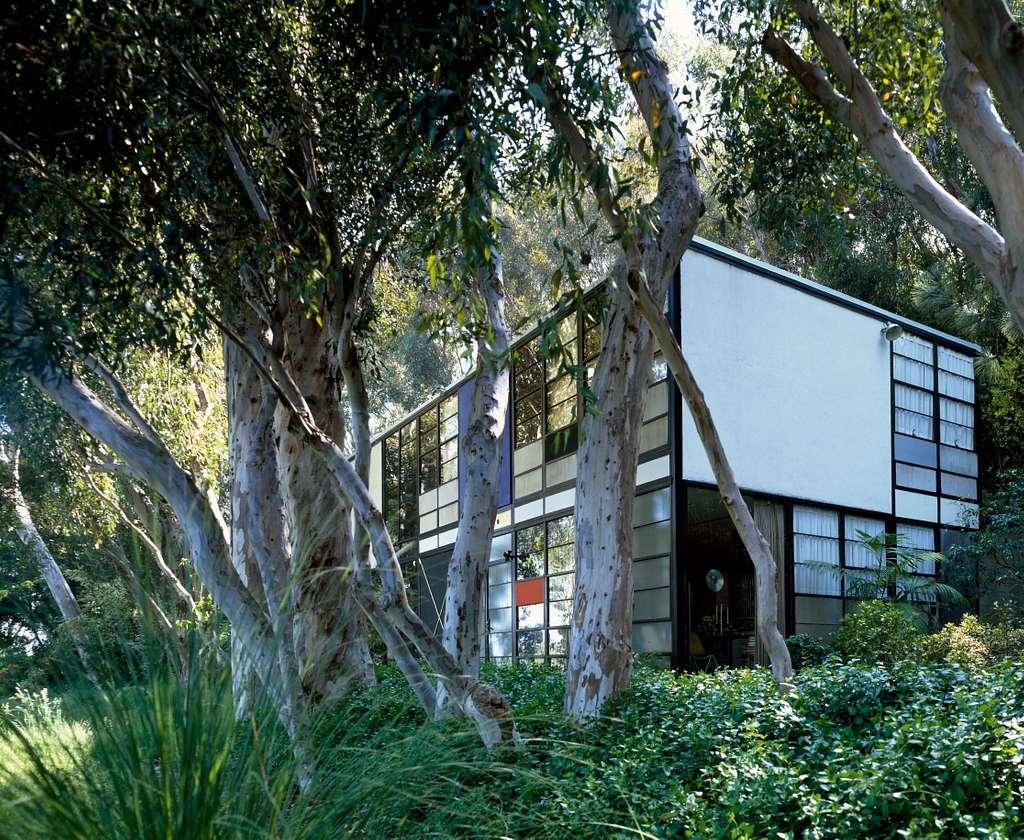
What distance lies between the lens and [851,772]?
378 cm

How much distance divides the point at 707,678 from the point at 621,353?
2.83 m

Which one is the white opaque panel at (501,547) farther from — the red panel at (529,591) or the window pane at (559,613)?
the window pane at (559,613)

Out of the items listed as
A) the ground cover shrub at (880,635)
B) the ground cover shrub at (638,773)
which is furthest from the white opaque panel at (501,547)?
the ground cover shrub at (638,773)

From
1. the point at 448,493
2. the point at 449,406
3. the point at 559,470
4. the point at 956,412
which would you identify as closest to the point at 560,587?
the point at 559,470

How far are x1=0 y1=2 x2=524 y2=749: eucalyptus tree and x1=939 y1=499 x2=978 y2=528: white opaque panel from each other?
35.2ft

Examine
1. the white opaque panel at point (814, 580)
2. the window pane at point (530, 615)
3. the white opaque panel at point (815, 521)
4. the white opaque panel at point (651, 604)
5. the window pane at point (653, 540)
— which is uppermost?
the white opaque panel at point (815, 521)

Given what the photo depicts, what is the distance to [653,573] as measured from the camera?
1402cm

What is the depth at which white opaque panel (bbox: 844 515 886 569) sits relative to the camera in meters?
15.3

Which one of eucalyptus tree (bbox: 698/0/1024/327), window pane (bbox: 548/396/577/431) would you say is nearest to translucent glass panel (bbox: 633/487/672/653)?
window pane (bbox: 548/396/577/431)

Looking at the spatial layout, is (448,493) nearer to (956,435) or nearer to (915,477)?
(915,477)

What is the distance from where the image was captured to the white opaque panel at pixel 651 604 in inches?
537

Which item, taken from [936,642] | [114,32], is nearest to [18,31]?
[114,32]

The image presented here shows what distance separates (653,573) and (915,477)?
16.2 feet

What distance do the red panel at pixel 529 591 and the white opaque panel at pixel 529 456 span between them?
1838 mm
